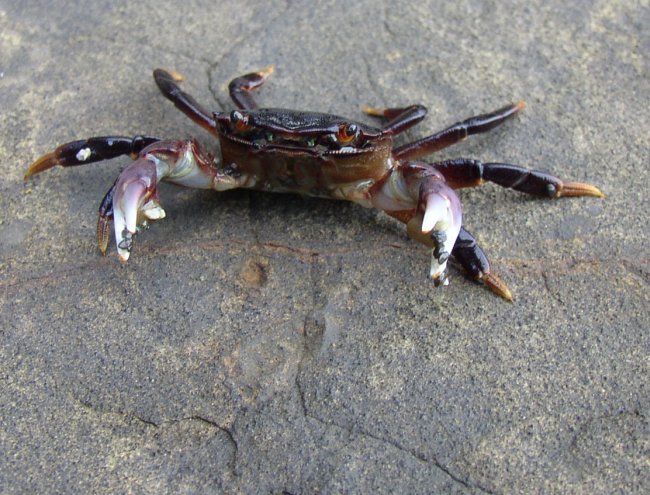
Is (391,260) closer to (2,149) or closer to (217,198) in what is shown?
(217,198)

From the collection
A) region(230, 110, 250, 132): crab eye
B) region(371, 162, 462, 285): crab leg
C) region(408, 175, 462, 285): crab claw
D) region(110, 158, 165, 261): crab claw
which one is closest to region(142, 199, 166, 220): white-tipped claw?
region(110, 158, 165, 261): crab claw

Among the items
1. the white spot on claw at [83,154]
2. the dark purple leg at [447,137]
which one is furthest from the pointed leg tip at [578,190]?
the white spot on claw at [83,154]

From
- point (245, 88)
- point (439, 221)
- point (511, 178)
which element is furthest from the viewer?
point (245, 88)

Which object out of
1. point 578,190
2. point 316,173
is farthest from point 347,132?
point 578,190

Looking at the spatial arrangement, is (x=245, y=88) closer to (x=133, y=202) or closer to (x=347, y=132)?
(x=347, y=132)

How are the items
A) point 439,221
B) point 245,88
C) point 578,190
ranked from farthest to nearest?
point 245,88 < point 578,190 < point 439,221

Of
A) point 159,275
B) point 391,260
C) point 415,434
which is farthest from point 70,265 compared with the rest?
point 415,434

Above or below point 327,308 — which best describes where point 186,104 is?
above
